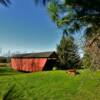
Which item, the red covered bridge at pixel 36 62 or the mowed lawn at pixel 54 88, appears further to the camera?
the red covered bridge at pixel 36 62

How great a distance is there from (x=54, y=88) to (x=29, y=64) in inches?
1022

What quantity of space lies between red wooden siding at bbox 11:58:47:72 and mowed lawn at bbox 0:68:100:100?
1832cm

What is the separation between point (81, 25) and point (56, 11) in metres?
1.30

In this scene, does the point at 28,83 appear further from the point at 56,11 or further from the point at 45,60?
the point at 45,60

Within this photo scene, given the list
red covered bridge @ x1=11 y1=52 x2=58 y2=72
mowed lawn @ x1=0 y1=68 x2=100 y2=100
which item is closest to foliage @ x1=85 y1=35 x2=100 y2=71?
mowed lawn @ x1=0 y1=68 x2=100 y2=100

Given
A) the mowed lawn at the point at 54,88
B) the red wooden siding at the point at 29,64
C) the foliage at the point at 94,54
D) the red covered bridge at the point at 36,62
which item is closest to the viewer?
the foliage at the point at 94,54

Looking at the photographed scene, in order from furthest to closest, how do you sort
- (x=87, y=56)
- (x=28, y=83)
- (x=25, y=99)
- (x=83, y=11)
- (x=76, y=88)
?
(x=28, y=83) → (x=76, y=88) → (x=25, y=99) → (x=87, y=56) → (x=83, y=11)

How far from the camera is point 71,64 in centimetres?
4428

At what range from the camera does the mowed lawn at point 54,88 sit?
1938cm

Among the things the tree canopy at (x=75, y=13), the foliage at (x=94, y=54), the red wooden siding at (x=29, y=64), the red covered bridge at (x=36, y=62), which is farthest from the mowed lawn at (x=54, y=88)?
the red wooden siding at (x=29, y=64)

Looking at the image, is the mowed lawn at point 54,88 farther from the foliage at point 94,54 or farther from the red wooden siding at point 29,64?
the red wooden siding at point 29,64

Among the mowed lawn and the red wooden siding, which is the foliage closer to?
the mowed lawn

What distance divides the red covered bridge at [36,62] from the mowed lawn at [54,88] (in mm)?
17690

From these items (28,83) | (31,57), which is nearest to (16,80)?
(28,83)
